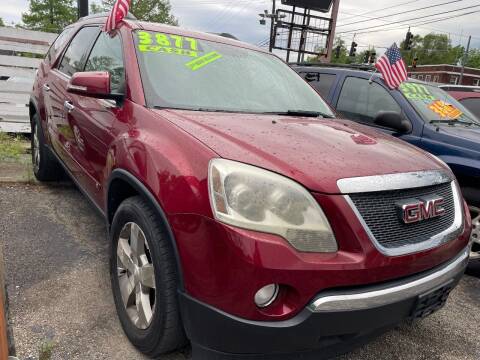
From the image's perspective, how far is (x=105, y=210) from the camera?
274cm

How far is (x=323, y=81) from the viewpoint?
5.34 meters

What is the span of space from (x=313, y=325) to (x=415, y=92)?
12.3ft

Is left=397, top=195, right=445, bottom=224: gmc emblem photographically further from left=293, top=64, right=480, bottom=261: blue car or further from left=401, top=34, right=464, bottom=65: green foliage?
left=401, top=34, right=464, bottom=65: green foliage

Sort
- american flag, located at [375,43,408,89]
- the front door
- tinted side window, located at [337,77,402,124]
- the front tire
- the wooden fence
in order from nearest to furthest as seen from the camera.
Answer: the front tire < the front door < american flag, located at [375,43,408,89] < tinted side window, located at [337,77,402,124] < the wooden fence

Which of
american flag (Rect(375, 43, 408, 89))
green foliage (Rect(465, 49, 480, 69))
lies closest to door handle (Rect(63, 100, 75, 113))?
american flag (Rect(375, 43, 408, 89))

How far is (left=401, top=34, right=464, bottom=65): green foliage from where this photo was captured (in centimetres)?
7631

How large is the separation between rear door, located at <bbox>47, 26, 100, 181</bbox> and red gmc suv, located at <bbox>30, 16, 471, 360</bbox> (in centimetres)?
87

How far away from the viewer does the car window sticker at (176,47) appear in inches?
109

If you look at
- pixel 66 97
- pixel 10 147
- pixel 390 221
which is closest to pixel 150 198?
pixel 390 221

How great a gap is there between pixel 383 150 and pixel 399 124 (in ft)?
6.41

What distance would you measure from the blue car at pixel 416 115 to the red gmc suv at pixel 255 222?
1374 millimetres

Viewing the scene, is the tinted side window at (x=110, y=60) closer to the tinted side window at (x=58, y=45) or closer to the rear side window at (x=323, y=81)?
the tinted side window at (x=58, y=45)

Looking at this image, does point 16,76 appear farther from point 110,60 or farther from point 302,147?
point 302,147

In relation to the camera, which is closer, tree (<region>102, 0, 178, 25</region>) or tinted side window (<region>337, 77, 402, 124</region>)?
tinted side window (<region>337, 77, 402, 124</region>)
